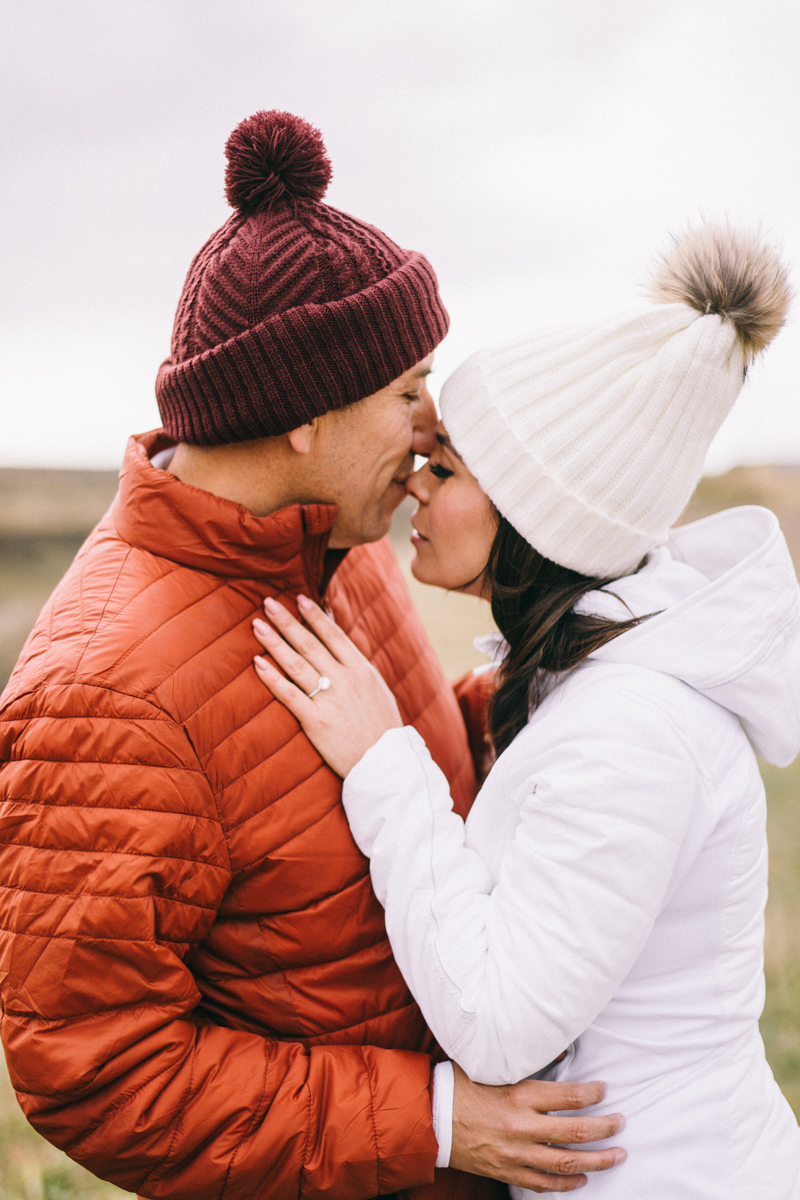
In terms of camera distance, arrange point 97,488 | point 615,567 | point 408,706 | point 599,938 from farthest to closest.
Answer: point 97,488 < point 408,706 < point 615,567 < point 599,938

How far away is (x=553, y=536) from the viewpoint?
1497mm

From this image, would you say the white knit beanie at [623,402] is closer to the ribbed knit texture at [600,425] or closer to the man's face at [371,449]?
the ribbed knit texture at [600,425]

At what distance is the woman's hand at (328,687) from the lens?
139cm

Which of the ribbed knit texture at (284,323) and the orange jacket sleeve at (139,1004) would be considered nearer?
the orange jacket sleeve at (139,1004)

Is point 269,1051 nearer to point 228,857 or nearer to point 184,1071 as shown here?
point 184,1071

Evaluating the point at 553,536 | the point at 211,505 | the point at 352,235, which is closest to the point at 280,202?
the point at 352,235

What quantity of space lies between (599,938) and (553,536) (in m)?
0.66

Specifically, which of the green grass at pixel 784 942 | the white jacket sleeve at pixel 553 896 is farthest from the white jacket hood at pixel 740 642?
the green grass at pixel 784 942

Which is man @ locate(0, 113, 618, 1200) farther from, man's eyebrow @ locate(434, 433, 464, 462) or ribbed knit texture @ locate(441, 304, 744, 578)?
ribbed knit texture @ locate(441, 304, 744, 578)

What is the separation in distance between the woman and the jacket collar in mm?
103

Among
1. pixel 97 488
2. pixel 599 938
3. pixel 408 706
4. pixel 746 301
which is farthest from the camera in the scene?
pixel 97 488

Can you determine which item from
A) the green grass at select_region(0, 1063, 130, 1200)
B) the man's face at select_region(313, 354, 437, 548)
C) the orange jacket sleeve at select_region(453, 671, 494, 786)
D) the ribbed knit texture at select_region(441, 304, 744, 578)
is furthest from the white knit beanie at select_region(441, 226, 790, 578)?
the green grass at select_region(0, 1063, 130, 1200)

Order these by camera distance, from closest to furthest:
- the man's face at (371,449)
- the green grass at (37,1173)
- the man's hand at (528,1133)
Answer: the man's hand at (528,1133), the man's face at (371,449), the green grass at (37,1173)

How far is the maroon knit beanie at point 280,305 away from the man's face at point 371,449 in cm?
6
